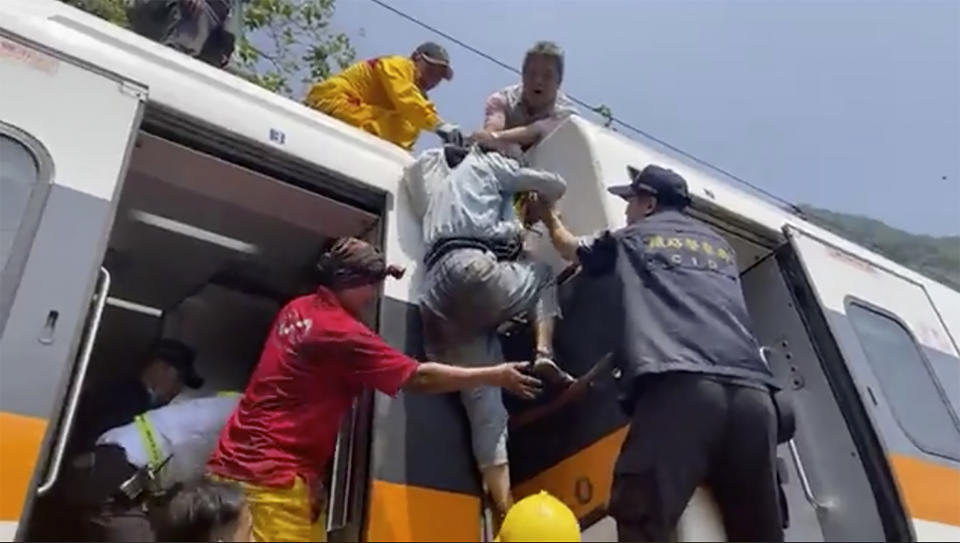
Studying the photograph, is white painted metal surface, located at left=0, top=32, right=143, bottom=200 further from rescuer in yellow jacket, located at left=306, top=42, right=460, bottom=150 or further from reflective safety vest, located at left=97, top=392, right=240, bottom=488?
rescuer in yellow jacket, located at left=306, top=42, right=460, bottom=150

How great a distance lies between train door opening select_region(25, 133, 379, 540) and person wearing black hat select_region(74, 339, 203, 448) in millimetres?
65

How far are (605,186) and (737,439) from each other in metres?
1.16

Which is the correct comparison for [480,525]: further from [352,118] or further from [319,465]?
[352,118]

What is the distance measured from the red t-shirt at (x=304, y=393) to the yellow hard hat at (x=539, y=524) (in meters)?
1.20

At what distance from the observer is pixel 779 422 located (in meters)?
2.95

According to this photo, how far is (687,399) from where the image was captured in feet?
8.86

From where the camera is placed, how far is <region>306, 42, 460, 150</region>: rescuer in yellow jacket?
453cm

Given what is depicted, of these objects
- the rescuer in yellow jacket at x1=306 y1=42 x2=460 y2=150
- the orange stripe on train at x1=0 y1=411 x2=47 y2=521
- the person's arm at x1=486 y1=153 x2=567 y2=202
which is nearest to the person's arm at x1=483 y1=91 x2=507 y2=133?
the rescuer in yellow jacket at x1=306 y1=42 x2=460 y2=150

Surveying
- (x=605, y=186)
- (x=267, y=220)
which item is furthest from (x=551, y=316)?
(x=267, y=220)

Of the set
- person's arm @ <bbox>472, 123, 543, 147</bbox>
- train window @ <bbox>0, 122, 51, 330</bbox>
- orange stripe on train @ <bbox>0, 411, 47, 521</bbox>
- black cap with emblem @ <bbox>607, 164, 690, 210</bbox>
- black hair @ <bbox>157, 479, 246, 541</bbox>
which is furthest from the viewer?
person's arm @ <bbox>472, 123, 543, 147</bbox>

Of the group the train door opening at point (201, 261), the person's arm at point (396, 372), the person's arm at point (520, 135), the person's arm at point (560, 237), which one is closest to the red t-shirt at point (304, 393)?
the person's arm at point (396, 372)

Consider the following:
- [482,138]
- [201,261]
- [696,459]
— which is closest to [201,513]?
[696,459]

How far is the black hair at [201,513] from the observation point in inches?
85.7

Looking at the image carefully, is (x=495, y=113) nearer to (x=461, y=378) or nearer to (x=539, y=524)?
(x=461, y=378)
